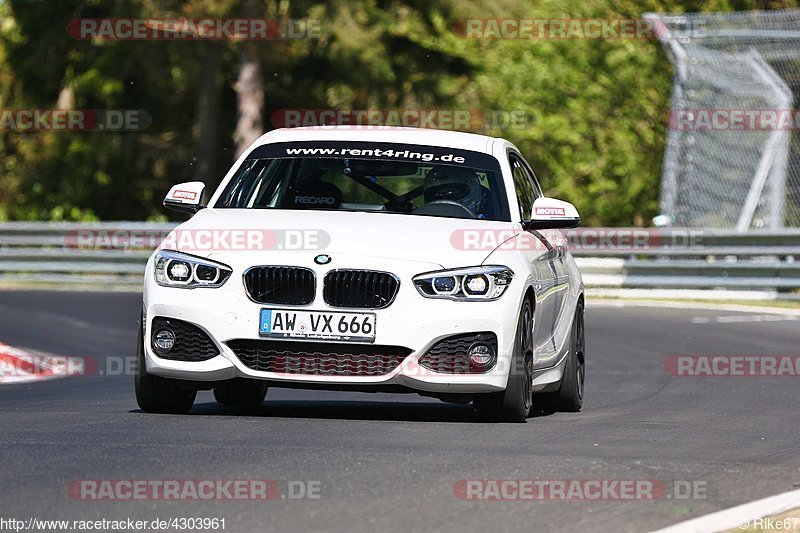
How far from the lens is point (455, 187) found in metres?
10.1

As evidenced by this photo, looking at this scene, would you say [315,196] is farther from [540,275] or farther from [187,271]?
[540,275]

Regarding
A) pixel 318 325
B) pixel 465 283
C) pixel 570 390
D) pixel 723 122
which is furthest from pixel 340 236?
pixel 723 122

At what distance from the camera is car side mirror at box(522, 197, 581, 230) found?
9.92 meters

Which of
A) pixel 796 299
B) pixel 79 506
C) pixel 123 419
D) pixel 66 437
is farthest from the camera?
pixel 796 299

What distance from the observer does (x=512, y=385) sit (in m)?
9.22

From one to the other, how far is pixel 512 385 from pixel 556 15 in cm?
4157

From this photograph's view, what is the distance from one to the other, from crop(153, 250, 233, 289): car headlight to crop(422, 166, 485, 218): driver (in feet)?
4.90

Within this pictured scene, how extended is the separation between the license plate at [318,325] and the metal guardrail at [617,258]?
646 inches

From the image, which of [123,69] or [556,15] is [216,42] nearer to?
[123,69]

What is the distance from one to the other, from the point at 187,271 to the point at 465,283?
1.45m

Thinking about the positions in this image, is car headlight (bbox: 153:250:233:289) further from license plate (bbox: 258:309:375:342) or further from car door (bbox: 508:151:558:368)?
car door (bbox: 508:151:558:368)

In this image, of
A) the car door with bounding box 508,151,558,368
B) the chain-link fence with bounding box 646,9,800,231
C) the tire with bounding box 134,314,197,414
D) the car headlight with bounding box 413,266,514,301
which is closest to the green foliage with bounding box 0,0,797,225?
the chain-link fence with bounding box 646,9,800,231

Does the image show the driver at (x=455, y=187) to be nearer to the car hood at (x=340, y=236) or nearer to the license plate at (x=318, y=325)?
the car hood at (x=340, y=236)

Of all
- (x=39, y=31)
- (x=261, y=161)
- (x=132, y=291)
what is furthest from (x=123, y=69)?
(x=261, y=161)
